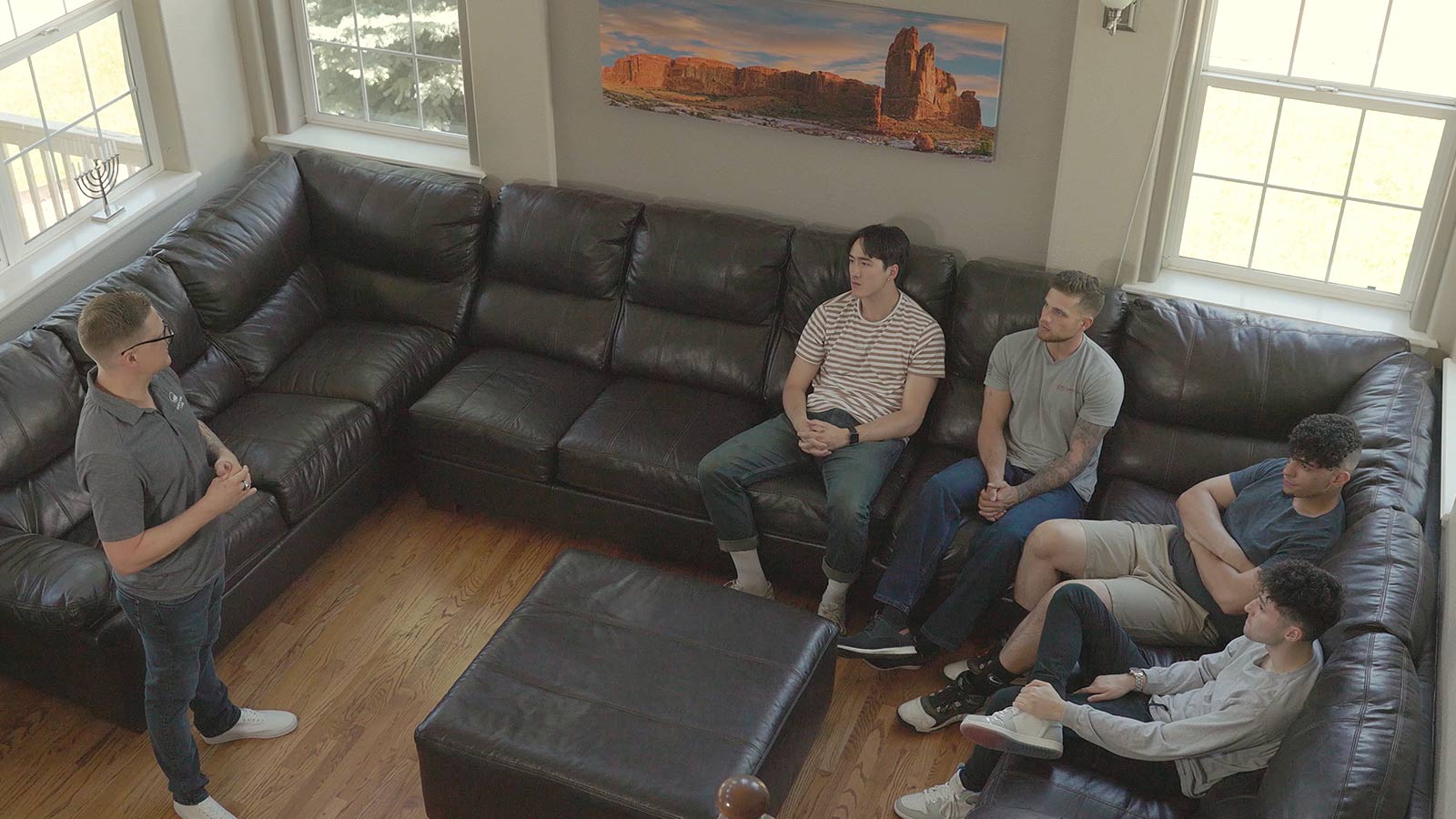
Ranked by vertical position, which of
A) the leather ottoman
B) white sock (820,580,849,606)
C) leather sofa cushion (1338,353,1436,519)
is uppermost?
leather sofa cushion (1338,353,1436,519)

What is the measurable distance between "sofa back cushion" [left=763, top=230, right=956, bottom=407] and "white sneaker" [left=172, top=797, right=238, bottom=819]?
2247 mm

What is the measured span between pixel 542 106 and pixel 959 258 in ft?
5.79

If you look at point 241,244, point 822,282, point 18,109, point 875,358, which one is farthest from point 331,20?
point 875,358

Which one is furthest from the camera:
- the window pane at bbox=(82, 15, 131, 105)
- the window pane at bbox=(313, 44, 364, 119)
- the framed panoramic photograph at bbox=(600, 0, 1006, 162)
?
the window pane at bbox=(313, 44, 364, 119)

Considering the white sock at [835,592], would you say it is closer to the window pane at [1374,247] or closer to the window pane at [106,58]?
the window pane at [1374,247]

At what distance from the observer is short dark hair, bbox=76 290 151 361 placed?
2.84m

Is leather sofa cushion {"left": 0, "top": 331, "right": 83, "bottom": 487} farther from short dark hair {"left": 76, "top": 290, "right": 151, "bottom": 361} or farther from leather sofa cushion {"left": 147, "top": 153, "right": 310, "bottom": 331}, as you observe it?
short dark hair {"left": 76, "top": 290, "right": 151, "bottom": 361}

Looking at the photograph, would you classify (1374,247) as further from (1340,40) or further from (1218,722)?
(1218,722)

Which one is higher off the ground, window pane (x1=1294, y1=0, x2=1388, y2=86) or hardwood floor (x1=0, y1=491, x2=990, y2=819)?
window pane (x1=1294, y1=0, x2=1388, y2=86)

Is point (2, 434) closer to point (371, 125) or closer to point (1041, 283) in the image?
point (371, 125)

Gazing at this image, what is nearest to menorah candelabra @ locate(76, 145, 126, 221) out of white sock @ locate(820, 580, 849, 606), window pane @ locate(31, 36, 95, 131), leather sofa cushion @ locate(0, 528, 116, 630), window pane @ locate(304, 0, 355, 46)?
window pane @ locate(31, 36, 95, 131)

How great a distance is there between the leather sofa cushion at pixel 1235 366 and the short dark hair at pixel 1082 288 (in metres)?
0.40

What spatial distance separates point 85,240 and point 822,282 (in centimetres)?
277

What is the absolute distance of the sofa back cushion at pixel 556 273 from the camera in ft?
15.6
